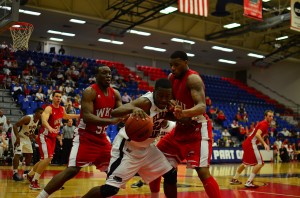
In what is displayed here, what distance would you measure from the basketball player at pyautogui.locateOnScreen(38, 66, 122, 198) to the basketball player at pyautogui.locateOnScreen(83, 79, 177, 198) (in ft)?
2.86

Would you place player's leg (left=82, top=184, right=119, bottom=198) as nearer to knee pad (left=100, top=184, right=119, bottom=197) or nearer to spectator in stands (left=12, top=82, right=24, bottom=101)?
knee pad (left=100, top=184, right=119, bottom=197)

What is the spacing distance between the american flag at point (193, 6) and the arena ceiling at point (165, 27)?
2.16 m

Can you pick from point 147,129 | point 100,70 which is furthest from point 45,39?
point 147,129

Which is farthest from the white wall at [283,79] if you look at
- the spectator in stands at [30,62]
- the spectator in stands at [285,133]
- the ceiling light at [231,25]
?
the spectator in stands at [30,62]

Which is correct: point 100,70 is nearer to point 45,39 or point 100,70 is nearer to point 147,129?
point 147,129

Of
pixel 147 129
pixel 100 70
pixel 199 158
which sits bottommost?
pixel 199 158

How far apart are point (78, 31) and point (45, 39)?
10.6 ft

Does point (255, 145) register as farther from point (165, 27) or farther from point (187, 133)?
point (165, 27)

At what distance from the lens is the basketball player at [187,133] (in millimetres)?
4949

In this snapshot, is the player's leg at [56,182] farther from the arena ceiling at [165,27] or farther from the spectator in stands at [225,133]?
the spectator in stands at [225,133]

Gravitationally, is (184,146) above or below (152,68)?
below

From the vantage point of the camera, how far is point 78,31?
2311 centimetres

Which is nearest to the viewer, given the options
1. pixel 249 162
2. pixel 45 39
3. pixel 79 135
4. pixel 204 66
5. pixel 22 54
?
pixel 79 135

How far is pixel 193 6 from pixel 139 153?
1006 centimetres
